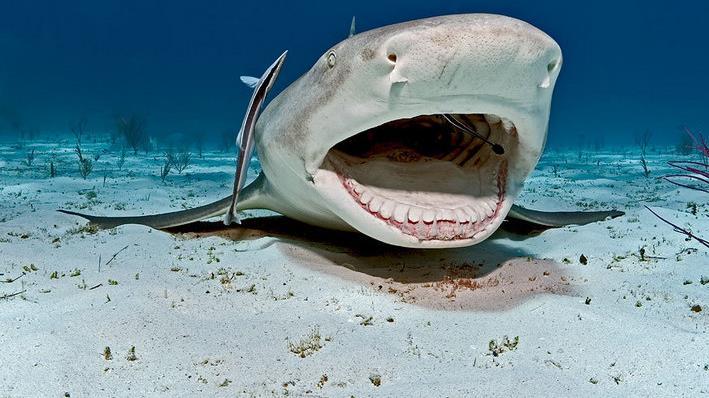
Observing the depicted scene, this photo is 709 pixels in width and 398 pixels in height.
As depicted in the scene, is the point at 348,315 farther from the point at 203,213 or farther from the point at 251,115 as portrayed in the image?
the point at 203,213

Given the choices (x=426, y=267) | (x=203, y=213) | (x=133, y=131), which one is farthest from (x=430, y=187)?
(x=133, y=131)

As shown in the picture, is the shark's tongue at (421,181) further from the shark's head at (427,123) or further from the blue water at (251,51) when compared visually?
the blue water at (251,51)

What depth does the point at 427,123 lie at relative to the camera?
13.6ft

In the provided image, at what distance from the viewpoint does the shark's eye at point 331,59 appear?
2.81 meters

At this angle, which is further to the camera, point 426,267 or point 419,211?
point 426,267

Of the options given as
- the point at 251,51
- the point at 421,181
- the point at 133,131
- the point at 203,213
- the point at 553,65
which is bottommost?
the point at 251,51

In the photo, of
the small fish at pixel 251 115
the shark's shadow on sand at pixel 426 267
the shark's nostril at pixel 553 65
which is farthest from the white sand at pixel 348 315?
the shark's nostril at pixel 553 65

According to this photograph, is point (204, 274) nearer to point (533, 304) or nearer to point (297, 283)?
point (297, 283)

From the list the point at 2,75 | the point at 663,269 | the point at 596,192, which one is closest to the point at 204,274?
the point at 663,269

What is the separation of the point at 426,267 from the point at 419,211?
91cm

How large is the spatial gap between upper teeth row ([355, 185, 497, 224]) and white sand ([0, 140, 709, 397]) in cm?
51

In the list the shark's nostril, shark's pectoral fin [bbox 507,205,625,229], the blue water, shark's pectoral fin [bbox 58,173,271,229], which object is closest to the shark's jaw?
the shark's nostril

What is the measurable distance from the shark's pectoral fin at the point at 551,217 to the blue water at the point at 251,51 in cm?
10213

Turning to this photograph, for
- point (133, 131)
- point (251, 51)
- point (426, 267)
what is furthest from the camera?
point (251, 51)
